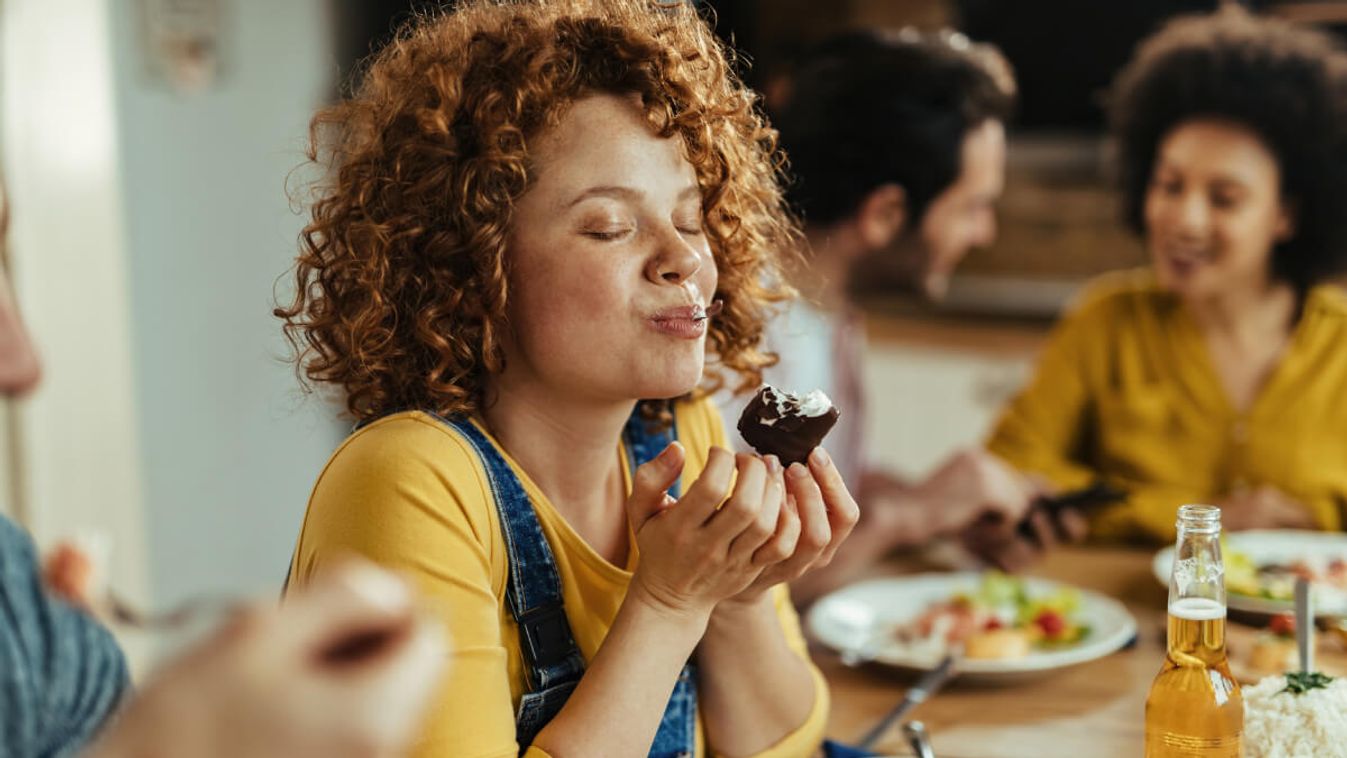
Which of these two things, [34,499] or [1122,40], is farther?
[1122,40]

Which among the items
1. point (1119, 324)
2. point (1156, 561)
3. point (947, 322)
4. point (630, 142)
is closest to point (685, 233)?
point (630, 142)

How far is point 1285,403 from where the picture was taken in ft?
7.45

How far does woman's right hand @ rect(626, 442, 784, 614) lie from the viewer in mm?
1071

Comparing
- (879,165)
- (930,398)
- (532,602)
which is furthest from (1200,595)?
(930,398)

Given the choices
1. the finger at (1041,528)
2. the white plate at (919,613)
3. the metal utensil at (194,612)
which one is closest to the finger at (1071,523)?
the finger at (1041,528)

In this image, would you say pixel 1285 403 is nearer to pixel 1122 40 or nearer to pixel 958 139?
pixel 958 139

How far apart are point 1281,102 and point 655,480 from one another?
1.62 metres

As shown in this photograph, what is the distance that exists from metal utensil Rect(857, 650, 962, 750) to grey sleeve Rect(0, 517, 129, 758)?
2.34 feet

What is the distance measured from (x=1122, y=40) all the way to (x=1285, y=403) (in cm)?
207

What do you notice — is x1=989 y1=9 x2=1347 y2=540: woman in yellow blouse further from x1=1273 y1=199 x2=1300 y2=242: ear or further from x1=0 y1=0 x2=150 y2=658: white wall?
x1=0 y1=0 x2=150 y2=658: white wall

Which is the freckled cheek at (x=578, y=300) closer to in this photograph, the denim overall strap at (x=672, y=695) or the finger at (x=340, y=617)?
the denim overall strap at (x=672, y=695)

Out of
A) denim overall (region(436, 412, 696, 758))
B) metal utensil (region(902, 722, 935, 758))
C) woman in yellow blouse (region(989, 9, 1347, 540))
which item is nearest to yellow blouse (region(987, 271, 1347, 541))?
woman in yellow blouse (region(989, 9, 1347, 540))

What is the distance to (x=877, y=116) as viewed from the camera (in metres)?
2.22

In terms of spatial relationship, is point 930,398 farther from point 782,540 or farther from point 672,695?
point 782,540
